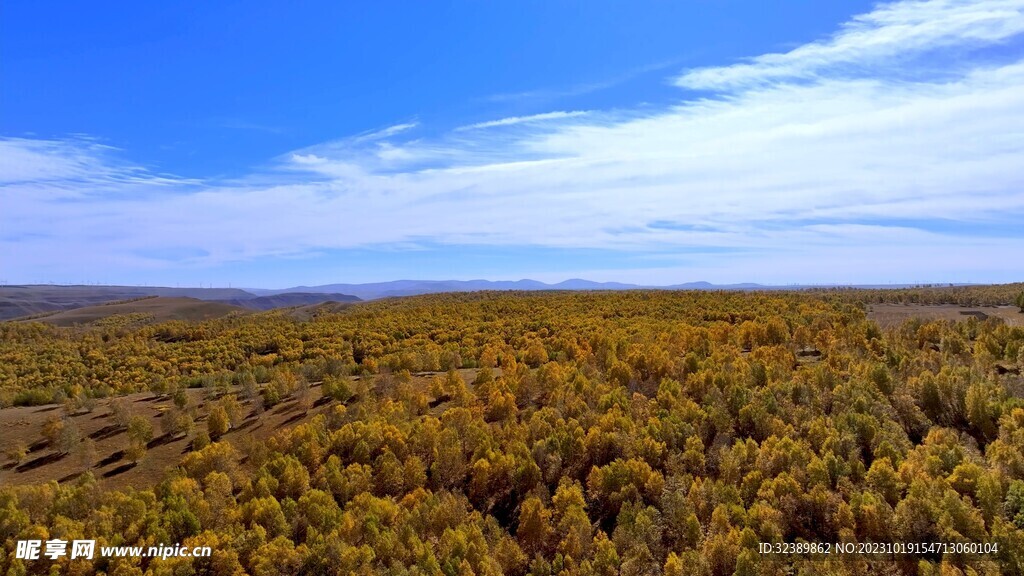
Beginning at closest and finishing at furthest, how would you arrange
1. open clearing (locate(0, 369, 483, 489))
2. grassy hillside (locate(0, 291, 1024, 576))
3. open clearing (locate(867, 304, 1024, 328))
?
grassy hillside (locate(0, 291, 1024, 576)), open clearing (locate(0, 369, 483, 489)), open clearing (locate(867, 304, 1024, 328))

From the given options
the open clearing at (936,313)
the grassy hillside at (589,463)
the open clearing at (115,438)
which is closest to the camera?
the grassy hillside at (589,463)

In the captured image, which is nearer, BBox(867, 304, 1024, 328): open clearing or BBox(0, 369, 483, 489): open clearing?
A: BBox(0, 369, 483, 489): open clearing

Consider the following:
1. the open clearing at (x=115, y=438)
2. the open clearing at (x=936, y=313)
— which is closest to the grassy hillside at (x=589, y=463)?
the open clearing at (x=115, y=438)

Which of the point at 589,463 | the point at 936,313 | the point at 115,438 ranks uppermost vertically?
the point at 936,313

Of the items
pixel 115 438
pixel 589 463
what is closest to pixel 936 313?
pixel 589 463

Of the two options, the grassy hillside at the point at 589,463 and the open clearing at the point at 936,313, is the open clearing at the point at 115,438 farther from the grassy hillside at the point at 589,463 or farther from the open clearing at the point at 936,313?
the open clearing at the point at 936,313

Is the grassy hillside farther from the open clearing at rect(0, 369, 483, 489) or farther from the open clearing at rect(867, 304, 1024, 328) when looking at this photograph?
the open clearing at rect(867, 304, 1024, 328)

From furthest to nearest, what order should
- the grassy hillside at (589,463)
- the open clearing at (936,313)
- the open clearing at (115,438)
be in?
1. the open clearing at (936,313)
2. the open clearing at (115,438)
3. the grassy hillside at (589,463)

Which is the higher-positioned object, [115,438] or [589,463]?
[115,438]

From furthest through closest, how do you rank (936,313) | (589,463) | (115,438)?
(936,313)
(115,438)
(589,463)

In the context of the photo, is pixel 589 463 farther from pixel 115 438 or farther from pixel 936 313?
pixel 936 313

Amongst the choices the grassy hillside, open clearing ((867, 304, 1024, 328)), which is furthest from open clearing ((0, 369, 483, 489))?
open clearing ((867, 304, 1024, 328))
